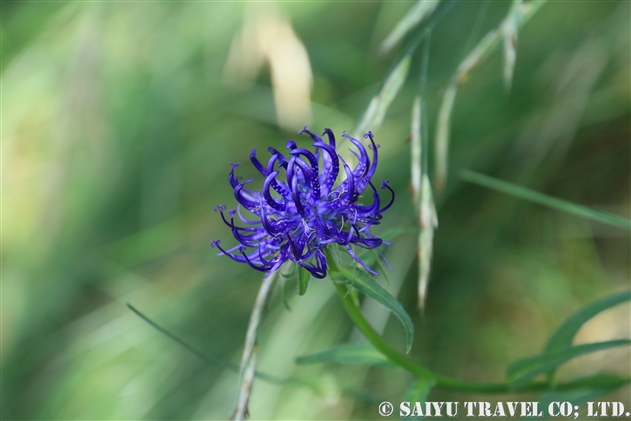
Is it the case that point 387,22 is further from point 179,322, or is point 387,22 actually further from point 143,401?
point 143,401

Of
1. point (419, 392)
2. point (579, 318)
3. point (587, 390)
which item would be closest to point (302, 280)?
point (419, 392)

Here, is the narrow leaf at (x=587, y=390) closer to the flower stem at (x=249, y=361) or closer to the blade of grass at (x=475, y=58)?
the blade of grass at (x=475, y=58)

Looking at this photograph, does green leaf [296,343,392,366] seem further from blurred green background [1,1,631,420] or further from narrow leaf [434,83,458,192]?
blurred green background [1,1,631,420]

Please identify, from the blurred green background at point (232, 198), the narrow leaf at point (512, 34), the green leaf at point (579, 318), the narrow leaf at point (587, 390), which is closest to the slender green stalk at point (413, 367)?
the narrow leaf at point (587, 390)

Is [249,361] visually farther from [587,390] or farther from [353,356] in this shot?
[587,390]

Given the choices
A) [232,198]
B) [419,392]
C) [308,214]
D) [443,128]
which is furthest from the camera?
[232,198]

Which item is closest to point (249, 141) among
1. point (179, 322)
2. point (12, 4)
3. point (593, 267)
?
point (179, 322)
